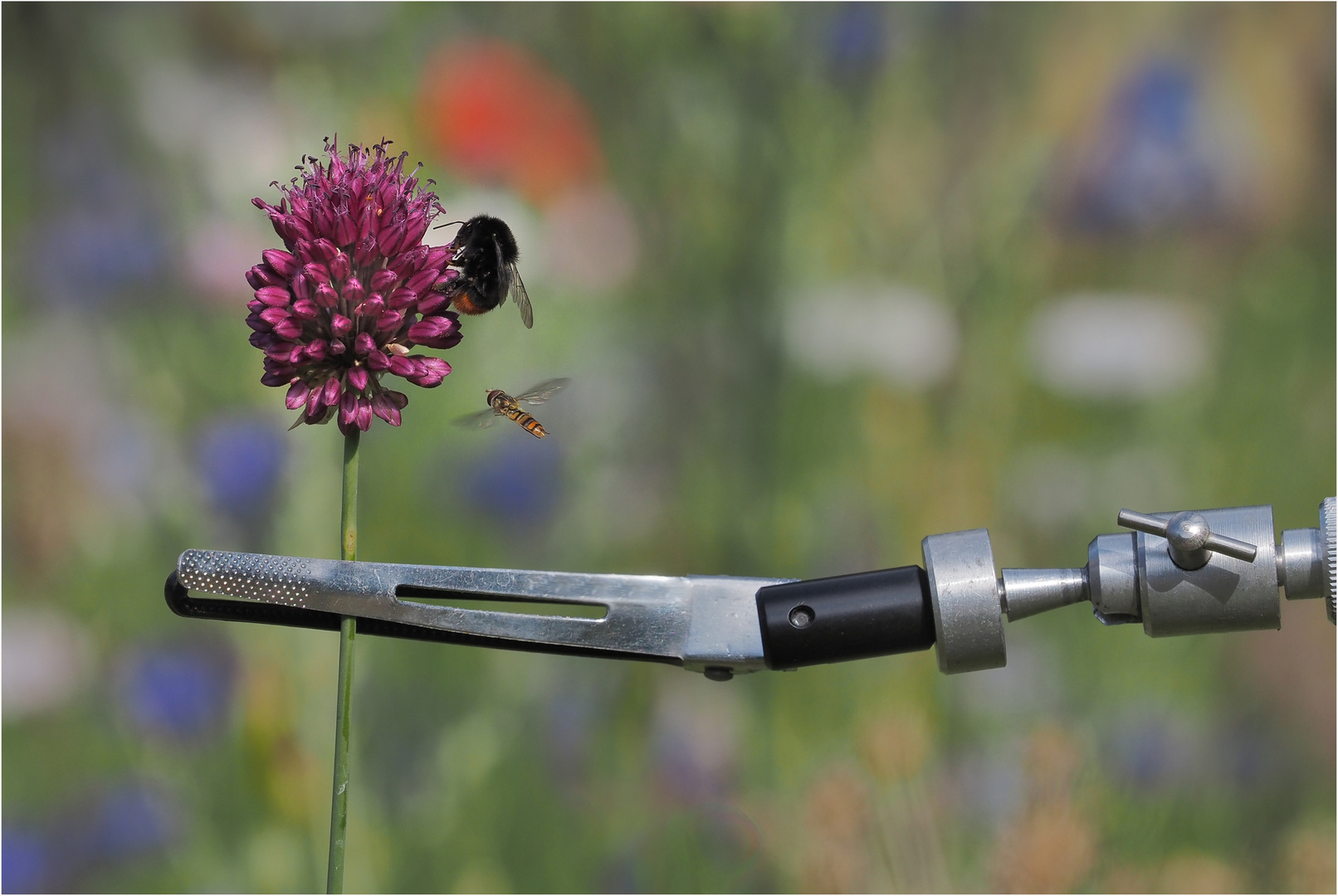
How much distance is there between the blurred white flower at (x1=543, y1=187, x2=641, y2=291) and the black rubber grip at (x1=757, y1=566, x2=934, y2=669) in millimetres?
823

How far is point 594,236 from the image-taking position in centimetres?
121

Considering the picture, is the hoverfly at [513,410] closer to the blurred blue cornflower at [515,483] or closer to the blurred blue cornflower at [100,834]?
the blurred blue cornflower at [515,483]

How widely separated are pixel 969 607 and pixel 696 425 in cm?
80

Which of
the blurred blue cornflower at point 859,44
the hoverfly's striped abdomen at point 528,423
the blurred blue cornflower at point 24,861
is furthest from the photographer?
the blurred blue cornflower at point 859,44

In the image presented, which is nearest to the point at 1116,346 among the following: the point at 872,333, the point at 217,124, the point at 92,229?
the point at 872,333

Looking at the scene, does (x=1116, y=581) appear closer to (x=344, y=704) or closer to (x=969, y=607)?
(x=969, y=607)

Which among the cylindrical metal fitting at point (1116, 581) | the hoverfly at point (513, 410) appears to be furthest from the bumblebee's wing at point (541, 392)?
the cylindrical metal fitting at point (1116, 581)

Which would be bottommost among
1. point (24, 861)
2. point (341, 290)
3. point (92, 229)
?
point (24, 861)

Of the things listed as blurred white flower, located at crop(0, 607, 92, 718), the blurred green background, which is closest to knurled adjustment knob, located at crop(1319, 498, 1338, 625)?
the blurred green background

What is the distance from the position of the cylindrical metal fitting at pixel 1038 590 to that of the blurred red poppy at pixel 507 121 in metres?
0.90

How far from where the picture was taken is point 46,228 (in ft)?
3.71

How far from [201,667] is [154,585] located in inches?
3.9

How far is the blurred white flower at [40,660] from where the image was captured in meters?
1.11

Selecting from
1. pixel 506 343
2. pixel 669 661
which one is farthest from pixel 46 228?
pixel 669 661
